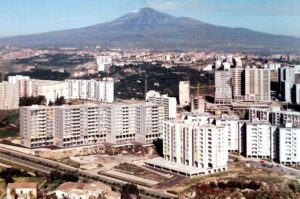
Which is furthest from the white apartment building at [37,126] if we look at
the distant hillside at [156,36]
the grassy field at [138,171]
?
the distant hillside at [156,36]

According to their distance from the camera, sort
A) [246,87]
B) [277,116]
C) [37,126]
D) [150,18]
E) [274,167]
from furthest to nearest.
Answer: [150,18]
[246,87]
[277,116]
[37,126]
[274,167]

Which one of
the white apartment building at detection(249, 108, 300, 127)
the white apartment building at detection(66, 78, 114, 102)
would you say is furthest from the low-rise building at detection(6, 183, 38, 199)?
the white apartment building at detection(66, 78, 114, 102)

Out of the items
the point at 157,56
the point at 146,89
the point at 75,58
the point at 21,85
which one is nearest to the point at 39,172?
the point at 21,85

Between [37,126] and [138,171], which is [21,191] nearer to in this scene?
[138,171]

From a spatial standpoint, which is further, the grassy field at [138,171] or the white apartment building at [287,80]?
the white apartment building at [287,80]

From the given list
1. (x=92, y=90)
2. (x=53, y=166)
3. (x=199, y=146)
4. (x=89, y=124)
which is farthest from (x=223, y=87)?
(x=53, y=166)

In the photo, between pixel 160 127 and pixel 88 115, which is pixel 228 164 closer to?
pixel 160 127

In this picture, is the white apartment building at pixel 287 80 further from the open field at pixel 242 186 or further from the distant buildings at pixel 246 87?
the open field at pixel 242 186
